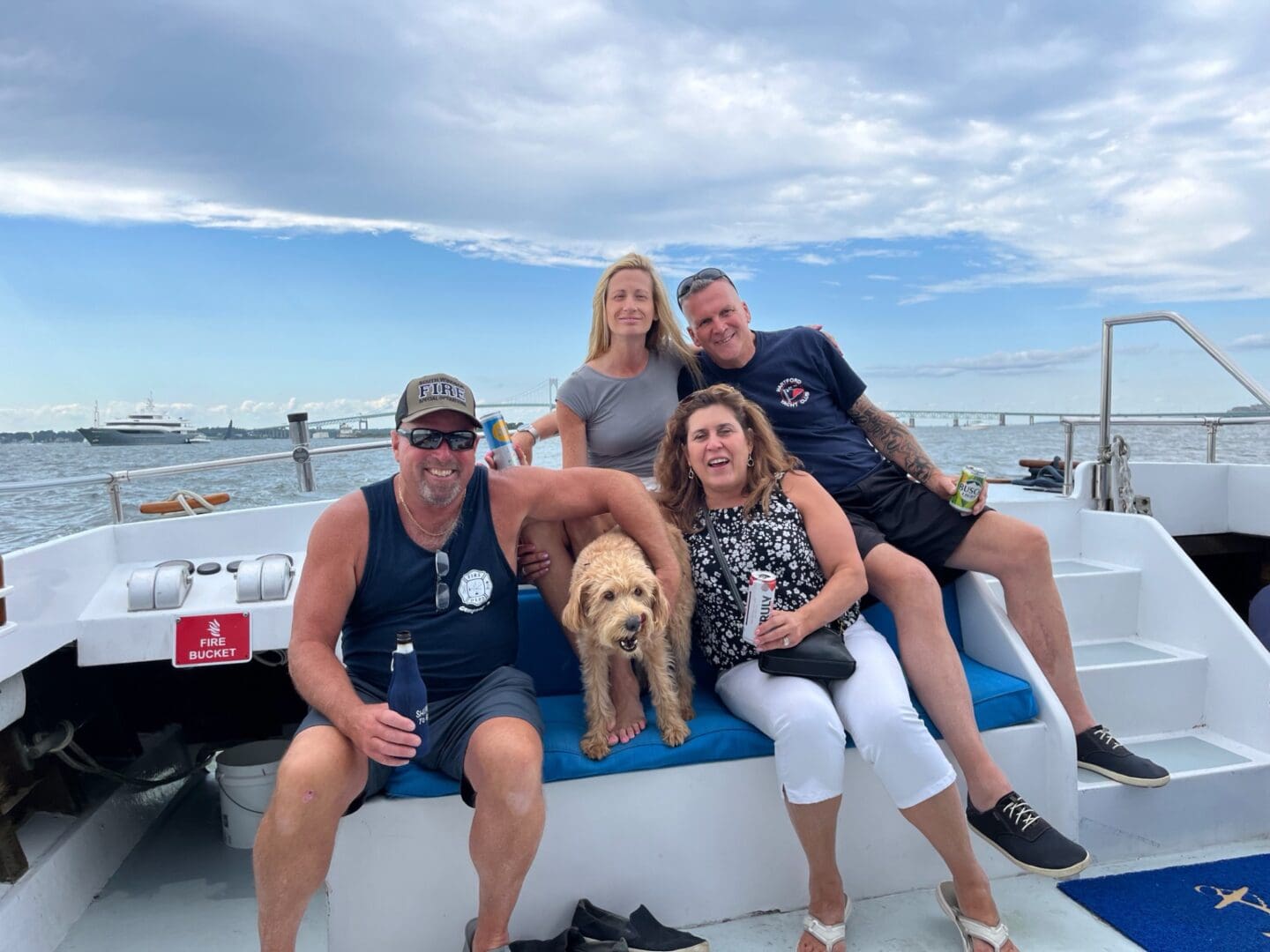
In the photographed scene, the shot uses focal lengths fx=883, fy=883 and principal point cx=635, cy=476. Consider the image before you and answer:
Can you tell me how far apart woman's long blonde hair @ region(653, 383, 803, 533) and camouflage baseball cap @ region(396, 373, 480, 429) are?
0.69 metres

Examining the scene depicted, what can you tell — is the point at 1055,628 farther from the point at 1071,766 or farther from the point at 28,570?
the point at 28,570

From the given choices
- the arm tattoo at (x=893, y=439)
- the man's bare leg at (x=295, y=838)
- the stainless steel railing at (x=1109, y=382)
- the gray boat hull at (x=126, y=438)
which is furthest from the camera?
the gray boat hull at (x=126, y=438)

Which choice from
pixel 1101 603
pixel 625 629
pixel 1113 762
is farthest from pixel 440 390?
pixel 1101 603

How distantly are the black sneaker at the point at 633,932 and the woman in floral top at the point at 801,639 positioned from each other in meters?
0.32

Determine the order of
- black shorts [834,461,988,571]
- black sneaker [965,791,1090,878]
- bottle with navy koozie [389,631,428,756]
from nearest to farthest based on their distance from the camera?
1. bottle with navy koozie [389,631,428,756]
2. black sneaker [965,791,1090,878]
3. black shorts [834,461,988,571]

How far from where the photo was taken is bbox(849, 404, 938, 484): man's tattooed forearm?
3.07 meters

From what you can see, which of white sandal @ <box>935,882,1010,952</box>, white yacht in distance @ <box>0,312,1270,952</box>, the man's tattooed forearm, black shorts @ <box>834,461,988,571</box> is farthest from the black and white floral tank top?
white sandal @ <box>935,882,1010,952</box>

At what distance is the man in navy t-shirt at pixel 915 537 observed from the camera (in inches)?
95.1

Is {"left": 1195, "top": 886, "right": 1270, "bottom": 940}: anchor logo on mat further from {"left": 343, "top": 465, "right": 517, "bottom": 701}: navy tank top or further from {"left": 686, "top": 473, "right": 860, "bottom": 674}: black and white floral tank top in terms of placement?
{"left": 343, "top": 465, "right": 517, "bottom": 701}: navy tank top

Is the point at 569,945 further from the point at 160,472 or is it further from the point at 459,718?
the point at 160,472

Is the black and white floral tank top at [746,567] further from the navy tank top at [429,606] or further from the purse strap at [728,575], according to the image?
the navy tank top at [429,606]

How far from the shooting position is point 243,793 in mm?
3270

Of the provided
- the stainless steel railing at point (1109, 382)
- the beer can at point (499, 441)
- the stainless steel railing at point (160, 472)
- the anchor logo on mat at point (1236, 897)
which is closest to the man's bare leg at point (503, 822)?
the beer can at point (499, 441)

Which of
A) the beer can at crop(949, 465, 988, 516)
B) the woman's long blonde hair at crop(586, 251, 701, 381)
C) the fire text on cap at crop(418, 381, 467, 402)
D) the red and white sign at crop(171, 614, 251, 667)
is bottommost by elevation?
the red and white sign at crop(171, 614, 251, 667)
